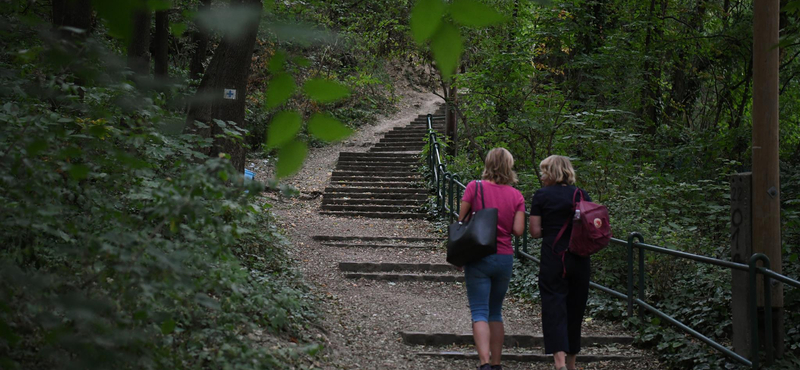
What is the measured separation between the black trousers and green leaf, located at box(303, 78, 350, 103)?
3.24 metres

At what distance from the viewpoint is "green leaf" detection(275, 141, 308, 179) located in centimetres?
146

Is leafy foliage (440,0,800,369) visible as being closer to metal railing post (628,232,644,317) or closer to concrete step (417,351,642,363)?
metal railing post (628,232,644,317)

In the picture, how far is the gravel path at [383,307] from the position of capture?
4.97 meters

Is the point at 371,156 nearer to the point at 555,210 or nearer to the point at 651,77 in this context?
the point at 651,77

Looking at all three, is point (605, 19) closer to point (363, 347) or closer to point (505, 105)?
point (505, 105)

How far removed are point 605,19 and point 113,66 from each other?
35.8 ft

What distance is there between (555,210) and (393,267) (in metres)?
4.18

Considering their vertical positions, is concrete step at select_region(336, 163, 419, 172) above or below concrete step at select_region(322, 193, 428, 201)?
above

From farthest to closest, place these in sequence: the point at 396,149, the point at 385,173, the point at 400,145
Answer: the point at 400,145, the point at 396,149, the point at 385,173

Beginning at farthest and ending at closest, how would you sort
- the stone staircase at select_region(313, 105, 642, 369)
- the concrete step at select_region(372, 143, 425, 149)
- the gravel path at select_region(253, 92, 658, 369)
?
the concrete step at select_region(372, 143, 425, 149) → the stone staircase at select_region(313, 105, 642, 369) → the gravel path at select_region(253, 92, 658, 369)

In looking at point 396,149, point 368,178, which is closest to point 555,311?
point 368,178

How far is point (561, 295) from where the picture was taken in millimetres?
4309

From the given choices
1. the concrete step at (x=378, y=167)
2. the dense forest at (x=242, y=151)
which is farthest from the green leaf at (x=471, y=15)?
Result: the concrete step at (x=378, y=167)

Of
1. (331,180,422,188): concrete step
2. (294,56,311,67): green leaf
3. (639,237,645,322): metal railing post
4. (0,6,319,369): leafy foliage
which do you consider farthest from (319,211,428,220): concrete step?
(294,56,311,67): green leaf
